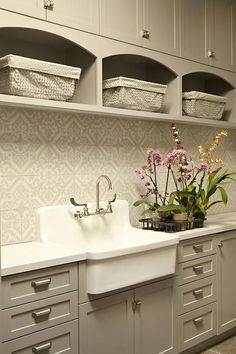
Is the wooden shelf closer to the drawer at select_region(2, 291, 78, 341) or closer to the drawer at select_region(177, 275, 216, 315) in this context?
the drawer at select_region(2, 291, 78, 341)

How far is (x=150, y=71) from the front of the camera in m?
3.07

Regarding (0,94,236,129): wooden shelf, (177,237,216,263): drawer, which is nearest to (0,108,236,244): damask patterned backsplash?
(0,94,236,129): wooden shelf

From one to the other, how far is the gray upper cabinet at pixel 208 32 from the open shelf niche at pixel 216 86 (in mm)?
170

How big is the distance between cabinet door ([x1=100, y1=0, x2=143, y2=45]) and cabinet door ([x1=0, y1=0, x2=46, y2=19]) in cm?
40

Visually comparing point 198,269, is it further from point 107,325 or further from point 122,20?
point 122,20

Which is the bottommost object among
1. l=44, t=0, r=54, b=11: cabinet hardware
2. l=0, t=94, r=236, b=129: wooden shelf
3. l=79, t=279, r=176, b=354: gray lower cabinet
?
l=79, t=279, r=176, b=354: gray lower cabinet

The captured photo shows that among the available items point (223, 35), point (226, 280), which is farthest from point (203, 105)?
point (226, 280)

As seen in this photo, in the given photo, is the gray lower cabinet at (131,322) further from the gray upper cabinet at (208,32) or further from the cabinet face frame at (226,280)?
the gray upper cabinet at (208,32)

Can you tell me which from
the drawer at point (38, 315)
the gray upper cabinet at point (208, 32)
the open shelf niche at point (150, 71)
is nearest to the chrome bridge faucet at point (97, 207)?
the drawer at point (38, 315)

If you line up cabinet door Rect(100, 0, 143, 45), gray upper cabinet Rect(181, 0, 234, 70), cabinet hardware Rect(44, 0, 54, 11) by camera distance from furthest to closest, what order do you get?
gray upper cabinet Rect(181, 0, 234, 70) → cabinet door Rect(100, 0, 143, 45) → cabinet hardware Rect(44, 0, 54, 11)

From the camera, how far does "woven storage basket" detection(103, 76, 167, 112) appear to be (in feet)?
8.19

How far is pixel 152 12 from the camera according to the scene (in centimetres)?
271

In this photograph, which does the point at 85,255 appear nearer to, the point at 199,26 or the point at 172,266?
the point at 172,266

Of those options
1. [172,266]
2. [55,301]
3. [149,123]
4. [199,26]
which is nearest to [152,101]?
[149,123]
